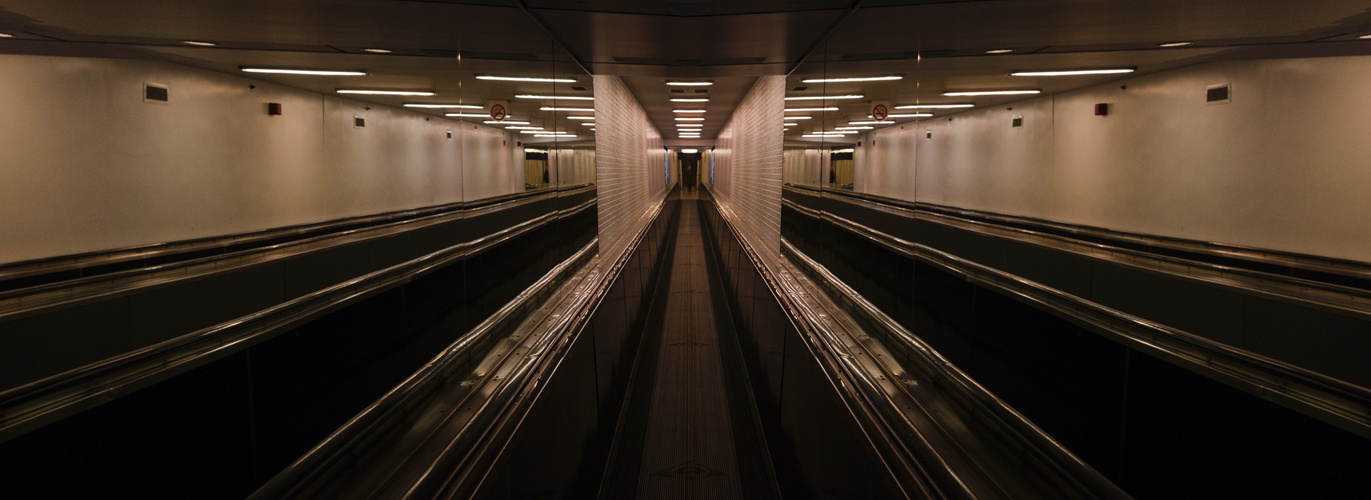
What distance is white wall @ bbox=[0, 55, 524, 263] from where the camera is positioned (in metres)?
2.80

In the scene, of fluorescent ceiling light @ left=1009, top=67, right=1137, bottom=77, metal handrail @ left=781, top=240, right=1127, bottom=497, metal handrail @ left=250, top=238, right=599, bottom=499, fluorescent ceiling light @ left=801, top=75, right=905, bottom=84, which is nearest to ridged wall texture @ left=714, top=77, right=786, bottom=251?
fluorescent ceiling light @ left=801, top=75, right=905, bottom=84

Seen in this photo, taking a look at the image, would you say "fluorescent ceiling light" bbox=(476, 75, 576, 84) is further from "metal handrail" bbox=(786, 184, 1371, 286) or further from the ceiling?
"metal handrail" bbox=(786, 184, 1371, 286)

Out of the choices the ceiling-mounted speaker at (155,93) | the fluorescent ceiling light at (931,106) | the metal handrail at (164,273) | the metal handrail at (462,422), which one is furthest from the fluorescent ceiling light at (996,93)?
the ceiling-mounted speaker at (155,93)

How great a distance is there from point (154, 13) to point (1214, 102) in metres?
7.79

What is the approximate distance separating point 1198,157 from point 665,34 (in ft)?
15.6

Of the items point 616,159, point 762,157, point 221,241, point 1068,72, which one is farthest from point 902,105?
point 221,241

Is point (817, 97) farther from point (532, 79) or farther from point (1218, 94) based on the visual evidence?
point (1218, 94)

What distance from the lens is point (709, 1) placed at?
3.77m

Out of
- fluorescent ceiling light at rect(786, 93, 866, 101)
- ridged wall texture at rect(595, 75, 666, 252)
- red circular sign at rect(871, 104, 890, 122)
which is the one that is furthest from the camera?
red circular sign at rect(871, 104, 890, 122)

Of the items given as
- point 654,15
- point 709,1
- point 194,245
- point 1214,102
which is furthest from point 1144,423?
point 194,245

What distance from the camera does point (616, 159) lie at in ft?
31.8

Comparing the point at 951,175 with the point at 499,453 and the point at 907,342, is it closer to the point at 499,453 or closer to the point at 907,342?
the point at 907,342

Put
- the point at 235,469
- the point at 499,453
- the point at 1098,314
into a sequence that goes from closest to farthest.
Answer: the point at 499,453 → the point at 235,469 → the point at 1098,314

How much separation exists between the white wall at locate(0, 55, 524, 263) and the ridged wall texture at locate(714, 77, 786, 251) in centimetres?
435
